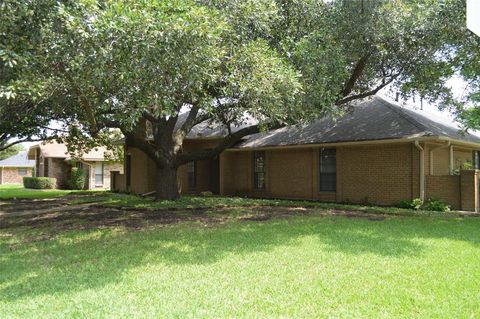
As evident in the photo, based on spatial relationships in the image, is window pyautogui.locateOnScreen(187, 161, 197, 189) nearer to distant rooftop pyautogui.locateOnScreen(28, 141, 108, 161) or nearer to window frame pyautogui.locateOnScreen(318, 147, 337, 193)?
window frame pyautogui.locateOnScreen(318, 147, 337, 193)

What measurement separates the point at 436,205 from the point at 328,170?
4.95 m

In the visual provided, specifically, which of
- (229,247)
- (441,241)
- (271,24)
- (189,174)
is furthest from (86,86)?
(189,174)

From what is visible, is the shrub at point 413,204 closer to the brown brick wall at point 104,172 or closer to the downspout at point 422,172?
the downspout at point 422,172

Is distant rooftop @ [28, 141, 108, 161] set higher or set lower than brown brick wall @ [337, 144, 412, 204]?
higher

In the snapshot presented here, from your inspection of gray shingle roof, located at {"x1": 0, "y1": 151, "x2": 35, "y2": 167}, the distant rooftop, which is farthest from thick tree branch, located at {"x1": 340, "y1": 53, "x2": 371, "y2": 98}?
gray shingle roof, located at {"x1": 0, "y1": 151, "x2": 35, "y2": 167}

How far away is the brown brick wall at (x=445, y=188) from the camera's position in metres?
15.6

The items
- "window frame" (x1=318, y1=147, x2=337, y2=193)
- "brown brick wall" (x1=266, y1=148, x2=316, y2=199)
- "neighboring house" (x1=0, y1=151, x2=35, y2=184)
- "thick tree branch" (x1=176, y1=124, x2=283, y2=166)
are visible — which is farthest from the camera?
"neighboring house" (x1=0, y1=151, x2=35, y2=184)

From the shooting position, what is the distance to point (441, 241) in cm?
887

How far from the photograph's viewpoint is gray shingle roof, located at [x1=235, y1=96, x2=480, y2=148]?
16.0 m

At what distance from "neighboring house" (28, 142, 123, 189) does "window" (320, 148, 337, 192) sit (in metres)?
19.3

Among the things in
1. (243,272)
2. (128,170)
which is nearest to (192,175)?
(128,170)

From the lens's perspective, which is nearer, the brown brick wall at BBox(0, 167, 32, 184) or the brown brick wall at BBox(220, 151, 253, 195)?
the brown brick wall at BBox(220, 151, 253, 195)

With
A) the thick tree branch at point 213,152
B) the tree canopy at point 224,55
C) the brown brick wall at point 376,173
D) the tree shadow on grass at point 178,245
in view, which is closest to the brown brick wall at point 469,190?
the brown brick wall at point 376,173

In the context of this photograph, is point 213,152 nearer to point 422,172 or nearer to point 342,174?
point 342,174
